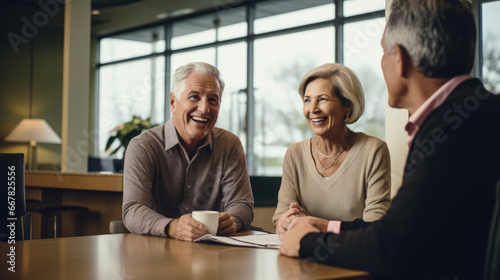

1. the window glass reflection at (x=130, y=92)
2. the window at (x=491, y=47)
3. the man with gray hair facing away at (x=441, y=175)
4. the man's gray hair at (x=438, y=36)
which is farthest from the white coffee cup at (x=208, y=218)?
the window glass reflection at (x=130, y=92)

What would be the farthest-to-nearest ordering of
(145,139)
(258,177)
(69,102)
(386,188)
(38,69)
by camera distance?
(38,69)
(69,102)
(258,177)
(145,139)
(386,188)

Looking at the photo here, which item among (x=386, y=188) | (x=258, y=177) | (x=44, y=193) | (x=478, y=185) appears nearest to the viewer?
(x=478, y=185)

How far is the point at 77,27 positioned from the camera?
5.59 metres

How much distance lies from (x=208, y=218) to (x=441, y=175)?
2.57ft

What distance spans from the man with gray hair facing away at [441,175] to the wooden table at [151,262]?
3.4 inches

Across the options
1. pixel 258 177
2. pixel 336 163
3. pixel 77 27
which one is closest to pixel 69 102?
pixel 77 27

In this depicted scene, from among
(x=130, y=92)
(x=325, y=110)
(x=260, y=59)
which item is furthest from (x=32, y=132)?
(x=325, y=110)

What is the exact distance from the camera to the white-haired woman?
1904 mm

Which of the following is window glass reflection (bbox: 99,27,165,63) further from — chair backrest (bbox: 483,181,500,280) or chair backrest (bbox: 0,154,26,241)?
chair backrest (bbox: 483,181,500,280)

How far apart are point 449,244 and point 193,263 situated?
561 mm

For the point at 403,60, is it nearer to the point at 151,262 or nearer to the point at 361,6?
the point at 151,262

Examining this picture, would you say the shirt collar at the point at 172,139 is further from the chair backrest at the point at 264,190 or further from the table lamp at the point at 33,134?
the table lamp at the point at 33,134

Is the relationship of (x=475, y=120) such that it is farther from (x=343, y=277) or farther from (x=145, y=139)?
(x=145, y=139)

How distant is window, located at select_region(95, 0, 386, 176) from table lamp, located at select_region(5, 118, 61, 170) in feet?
6.25
